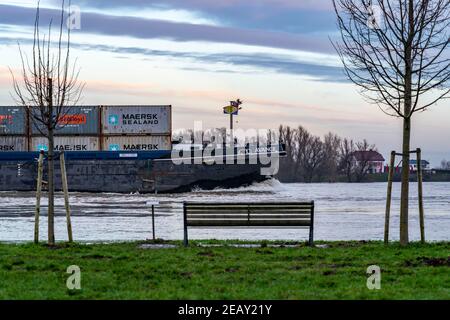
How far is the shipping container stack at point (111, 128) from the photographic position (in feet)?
220

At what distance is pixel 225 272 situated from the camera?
442 inches

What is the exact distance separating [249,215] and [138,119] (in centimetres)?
5239

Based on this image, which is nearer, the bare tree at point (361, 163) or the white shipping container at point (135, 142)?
the white shipping container at point (135, 142)

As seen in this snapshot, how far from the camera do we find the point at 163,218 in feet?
97.0

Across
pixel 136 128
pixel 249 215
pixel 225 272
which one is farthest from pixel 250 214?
pixel 136 128

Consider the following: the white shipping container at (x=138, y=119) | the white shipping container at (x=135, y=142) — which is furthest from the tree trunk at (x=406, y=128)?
the white shipping container at (x=135, y=142)

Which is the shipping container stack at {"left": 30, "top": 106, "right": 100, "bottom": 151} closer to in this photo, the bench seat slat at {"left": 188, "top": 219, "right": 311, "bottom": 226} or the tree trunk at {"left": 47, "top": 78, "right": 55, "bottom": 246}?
the tree trunk at {"left": 47, "top": 78, "right": 55, "bottom": 246}

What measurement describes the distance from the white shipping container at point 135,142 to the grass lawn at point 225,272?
52.4m

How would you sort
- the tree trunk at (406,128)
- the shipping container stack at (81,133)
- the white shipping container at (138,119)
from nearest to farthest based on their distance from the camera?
the tree trunk at (406,128)
the white shipping container at (138,119)
the shipping container stack at (81,133)

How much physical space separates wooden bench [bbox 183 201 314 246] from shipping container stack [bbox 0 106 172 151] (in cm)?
5167

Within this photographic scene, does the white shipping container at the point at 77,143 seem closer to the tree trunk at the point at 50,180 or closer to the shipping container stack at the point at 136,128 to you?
the shipping container stack at the point at 136,128

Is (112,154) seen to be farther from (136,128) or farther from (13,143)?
(13,143)

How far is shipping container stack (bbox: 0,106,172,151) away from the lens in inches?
2638
